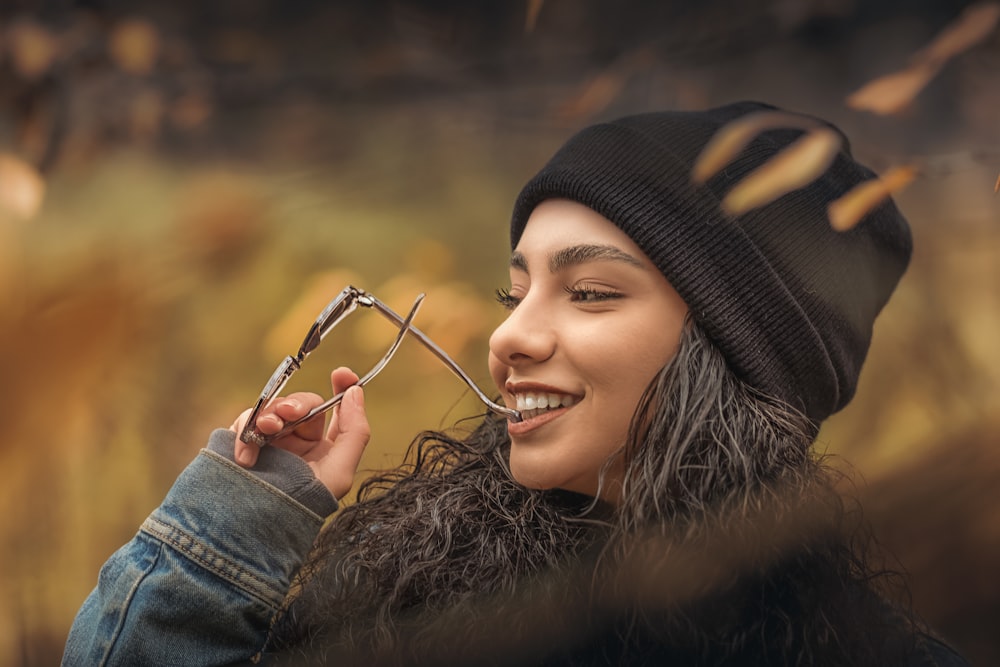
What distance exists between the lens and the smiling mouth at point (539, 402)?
93 centimetres

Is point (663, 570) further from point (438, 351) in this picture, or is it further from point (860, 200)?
point (860, 200)

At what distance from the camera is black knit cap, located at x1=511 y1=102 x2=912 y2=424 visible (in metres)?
0.92

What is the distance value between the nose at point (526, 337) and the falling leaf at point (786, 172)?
0.22 m

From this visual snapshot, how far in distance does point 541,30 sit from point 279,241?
496mm

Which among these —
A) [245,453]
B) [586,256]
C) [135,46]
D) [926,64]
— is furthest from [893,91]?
[135,46]

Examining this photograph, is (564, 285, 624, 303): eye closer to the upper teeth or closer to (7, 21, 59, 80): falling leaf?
the upper teeth

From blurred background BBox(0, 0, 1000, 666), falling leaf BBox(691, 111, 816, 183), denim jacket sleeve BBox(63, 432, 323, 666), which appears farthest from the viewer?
blurred background BBox(0, 0, 1000, 666)

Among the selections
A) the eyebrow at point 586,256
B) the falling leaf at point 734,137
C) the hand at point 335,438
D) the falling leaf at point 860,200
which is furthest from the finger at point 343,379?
the falling leaf at point 860,200

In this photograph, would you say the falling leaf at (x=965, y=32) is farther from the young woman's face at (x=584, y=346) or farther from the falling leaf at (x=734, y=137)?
the young woman's face at (x=584, y=346)

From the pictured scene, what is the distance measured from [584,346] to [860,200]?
0.37 metres

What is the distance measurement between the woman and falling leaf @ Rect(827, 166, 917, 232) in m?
0.01

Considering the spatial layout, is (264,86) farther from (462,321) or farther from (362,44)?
(462,321)

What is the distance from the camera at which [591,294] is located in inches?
36.4

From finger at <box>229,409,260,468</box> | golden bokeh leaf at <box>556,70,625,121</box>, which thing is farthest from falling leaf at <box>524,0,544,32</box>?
finger at <box>229,409,260,468</box>
